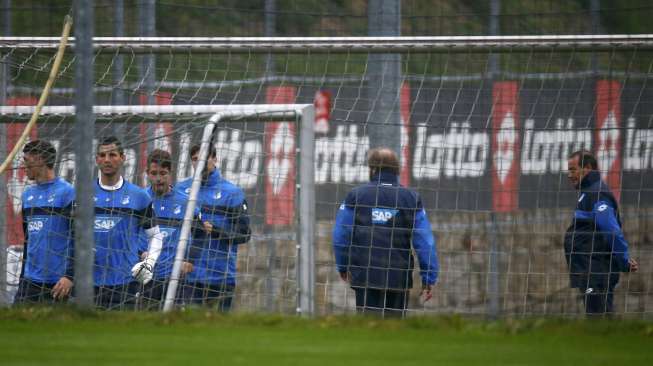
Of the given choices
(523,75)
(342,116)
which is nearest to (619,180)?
(523,75)

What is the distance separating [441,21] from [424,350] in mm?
5600

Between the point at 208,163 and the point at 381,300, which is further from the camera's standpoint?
the point at 381,300

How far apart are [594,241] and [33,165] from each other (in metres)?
3.60

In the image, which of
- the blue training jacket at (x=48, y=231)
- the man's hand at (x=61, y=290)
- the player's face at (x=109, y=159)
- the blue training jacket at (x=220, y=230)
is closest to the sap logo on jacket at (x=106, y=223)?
the blue training jacket at (x=48, y=231)

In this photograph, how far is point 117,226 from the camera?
724cm

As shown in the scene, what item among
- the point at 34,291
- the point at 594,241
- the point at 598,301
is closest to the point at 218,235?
the point at 34,291

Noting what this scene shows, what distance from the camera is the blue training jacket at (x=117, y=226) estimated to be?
7.23 meters

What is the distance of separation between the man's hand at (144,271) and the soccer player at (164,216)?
7 cm

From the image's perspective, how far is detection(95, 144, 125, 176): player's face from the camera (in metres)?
7.16

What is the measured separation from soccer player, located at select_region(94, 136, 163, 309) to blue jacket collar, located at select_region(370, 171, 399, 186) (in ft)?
4.56

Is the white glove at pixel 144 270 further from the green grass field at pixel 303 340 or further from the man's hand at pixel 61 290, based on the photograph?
the green grass field at pixel 303 340

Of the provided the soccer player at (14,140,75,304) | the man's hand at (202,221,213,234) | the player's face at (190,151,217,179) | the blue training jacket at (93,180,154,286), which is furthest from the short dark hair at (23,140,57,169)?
the man's hand at (202,221,213,234)

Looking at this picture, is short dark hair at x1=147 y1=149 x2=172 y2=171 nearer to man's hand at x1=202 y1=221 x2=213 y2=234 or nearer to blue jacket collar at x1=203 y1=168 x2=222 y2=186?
blue jacket collar at x1=203 y1=168 x2=222 y2=186

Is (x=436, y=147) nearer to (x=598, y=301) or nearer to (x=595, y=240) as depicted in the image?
(x=595, y=240)
